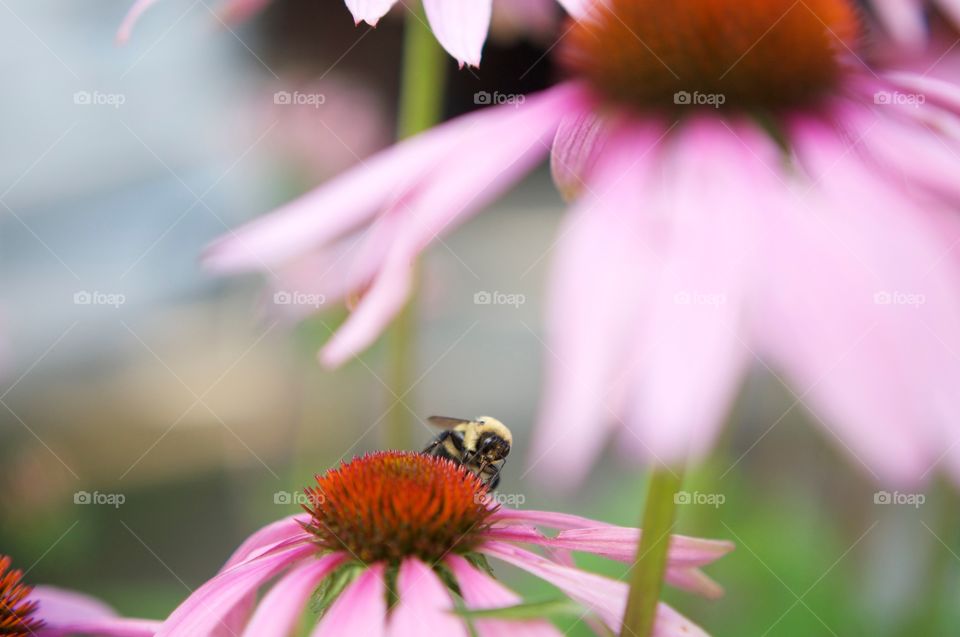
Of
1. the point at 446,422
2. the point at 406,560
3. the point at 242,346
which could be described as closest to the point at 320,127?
the point at 242,346

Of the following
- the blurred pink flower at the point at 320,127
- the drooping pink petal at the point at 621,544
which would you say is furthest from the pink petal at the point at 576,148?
the blurred pink flower at the point at 320,127

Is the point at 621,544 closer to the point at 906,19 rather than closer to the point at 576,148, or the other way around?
the point at 576,148

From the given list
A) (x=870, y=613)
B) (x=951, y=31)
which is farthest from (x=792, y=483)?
(x=951, y=31)

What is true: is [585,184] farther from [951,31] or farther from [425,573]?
[951,31]

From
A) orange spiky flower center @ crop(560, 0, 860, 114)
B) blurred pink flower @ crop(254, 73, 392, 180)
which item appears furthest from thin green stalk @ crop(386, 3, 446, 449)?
blurred pink flower @ crop(254, 73, 392, 180)

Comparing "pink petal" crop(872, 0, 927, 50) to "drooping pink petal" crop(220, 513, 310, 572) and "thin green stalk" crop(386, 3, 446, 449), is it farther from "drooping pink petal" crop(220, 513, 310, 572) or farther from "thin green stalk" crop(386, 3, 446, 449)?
"drooping pink petal" crop(220, 513, 310, 572)

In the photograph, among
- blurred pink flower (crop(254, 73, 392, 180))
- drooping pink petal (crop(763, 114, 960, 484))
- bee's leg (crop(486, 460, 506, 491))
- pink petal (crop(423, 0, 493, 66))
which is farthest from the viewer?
blurred pink flower (crop(254, 73, 392, 180))
